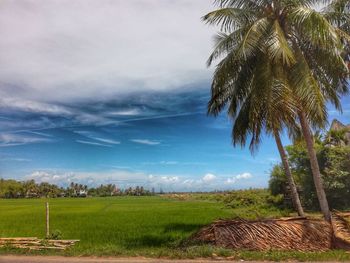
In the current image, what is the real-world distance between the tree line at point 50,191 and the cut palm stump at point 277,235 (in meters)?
111

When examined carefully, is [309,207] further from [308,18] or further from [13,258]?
[13,258]

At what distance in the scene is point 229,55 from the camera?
1614 centimetres

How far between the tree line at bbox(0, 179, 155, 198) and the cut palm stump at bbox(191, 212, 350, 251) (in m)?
111

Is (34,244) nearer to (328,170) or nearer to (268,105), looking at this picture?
(268,105)

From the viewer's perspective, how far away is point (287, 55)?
1399 centimetres

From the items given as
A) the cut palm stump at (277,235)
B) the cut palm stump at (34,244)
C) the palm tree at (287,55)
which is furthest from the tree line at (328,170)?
the cut palm stump at (34,244)

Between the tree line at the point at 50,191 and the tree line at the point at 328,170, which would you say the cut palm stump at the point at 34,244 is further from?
the tree line at the point at 50,191

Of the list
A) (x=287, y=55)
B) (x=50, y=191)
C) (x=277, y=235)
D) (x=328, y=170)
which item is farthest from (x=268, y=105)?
(x=50, y=191)

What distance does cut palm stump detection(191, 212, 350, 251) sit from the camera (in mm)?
13336

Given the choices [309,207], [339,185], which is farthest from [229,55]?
[309,207]

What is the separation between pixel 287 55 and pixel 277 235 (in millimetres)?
5683

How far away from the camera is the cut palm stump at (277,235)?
13.3 meters

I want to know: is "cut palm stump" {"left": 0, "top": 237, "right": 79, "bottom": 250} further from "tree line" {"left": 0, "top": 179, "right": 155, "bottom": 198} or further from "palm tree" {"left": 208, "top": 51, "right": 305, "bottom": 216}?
A: "tree line" {"left": 0, "top": 179, "right": 155, "bottom": 198}

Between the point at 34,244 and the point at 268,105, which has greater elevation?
the point at 268,105
